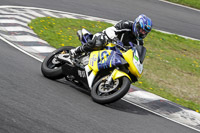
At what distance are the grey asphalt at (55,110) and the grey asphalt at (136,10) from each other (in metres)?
7.14

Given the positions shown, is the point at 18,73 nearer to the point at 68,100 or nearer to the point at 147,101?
the point at 68,100

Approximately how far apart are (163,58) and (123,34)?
481 centimetres

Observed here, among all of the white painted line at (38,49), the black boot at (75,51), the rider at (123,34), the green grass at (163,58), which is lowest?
the green grass at (163,58)

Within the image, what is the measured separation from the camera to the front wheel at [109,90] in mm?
5877

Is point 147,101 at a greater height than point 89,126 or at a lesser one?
lesser

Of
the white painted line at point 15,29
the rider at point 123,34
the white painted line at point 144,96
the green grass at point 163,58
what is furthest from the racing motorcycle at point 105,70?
the white painted line at point 15,29

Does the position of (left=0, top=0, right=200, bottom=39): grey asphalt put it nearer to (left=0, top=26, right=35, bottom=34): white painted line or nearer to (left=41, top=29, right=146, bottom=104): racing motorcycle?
(left=0, top=26, right=35, bottom=34): white painted line

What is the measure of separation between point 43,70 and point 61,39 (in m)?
3.73

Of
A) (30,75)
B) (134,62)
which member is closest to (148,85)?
(134,62)

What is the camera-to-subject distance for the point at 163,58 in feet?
36.6

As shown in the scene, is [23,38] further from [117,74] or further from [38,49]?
[117,74]

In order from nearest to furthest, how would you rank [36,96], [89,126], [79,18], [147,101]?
[89,126] < [36,96] < [147,101] < [79,18]

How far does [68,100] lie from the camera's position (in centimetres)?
591

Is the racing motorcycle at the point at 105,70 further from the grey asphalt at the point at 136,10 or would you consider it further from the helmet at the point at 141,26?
the grey asphalt at the point at 136,10
